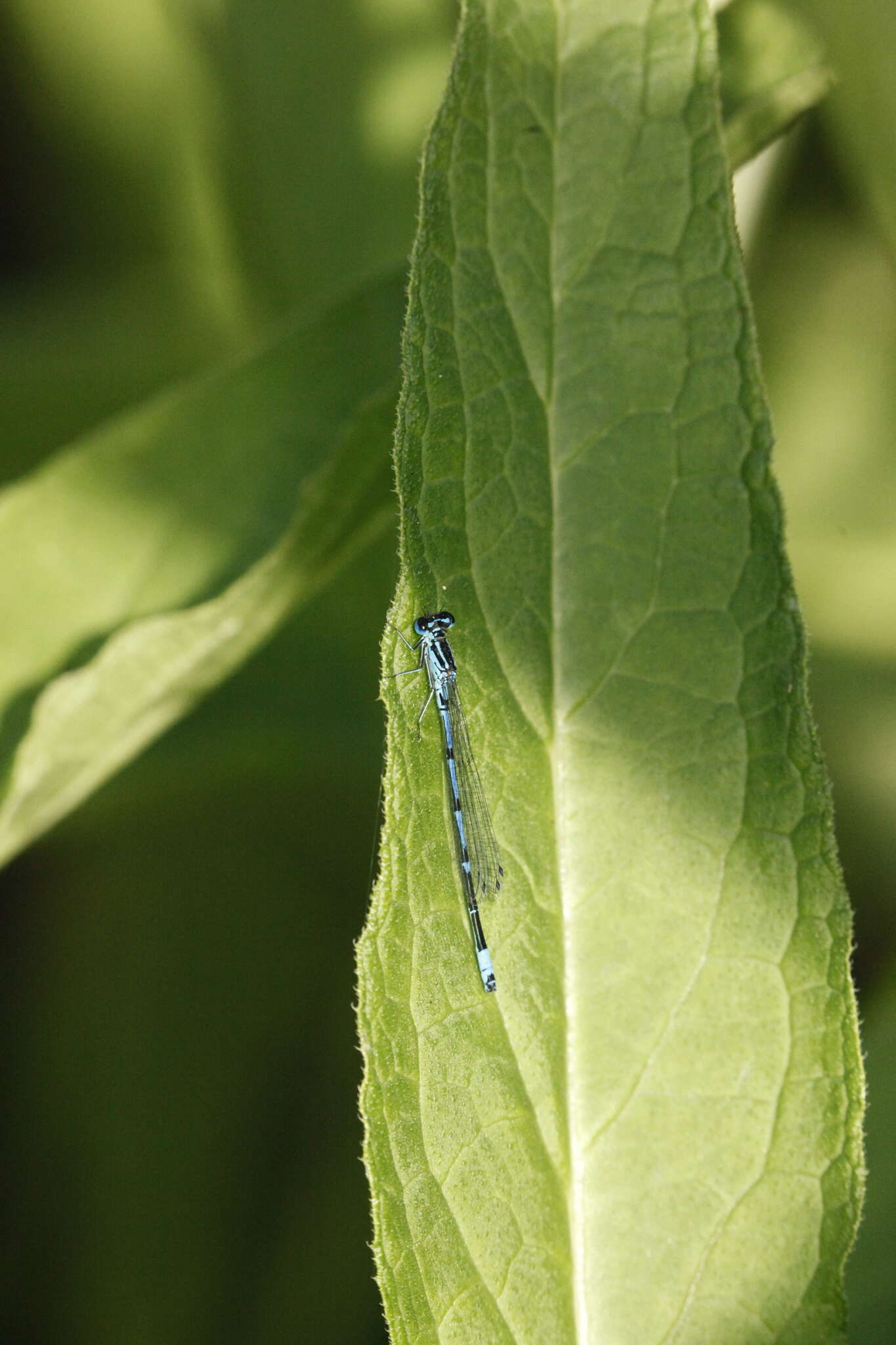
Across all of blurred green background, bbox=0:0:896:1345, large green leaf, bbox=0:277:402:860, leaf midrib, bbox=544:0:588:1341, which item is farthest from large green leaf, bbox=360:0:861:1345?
blurred green background, bbox=0:0:896:1345

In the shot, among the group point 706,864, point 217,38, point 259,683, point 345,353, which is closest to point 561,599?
point 706,864

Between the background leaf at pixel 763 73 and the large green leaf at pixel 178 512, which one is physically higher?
the background leaf at pixel 763 73

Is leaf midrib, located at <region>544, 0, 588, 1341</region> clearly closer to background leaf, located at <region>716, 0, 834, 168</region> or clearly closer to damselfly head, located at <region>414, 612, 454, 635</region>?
damselfly head, located at <region>414, 612, 454, 635</region>

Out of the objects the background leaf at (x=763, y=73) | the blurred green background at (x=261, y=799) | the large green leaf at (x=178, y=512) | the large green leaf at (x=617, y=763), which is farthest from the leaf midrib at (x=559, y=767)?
the blurred green background at (x=261, y=799)

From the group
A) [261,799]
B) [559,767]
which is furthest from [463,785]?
[261,799]

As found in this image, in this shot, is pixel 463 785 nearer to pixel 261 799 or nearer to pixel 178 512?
A: pixel 178 512

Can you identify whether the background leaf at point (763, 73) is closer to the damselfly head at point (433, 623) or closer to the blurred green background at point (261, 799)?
the blurred green background at point (261, 799)
